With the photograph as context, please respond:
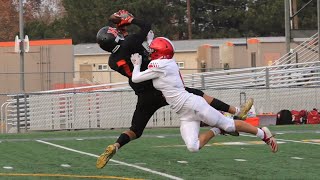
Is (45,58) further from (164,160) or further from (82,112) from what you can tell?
(164,160)

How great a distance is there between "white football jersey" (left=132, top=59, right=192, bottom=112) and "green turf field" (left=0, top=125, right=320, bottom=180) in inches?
42.1

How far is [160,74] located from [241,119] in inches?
60.4

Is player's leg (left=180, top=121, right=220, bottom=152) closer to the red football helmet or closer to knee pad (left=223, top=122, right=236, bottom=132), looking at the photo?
knee pad (left=223, top=122, right=236, bottom=132)

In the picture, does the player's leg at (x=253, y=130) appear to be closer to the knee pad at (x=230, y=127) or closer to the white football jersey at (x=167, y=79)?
the knee pad at (x=230, y=127)

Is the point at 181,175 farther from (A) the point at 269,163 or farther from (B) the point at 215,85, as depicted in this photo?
(B) the point at 215,85

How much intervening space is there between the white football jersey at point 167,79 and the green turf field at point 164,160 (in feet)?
3.51

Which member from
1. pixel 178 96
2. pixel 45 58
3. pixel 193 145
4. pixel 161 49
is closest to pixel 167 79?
pixel 178 96

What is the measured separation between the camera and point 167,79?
1101cm

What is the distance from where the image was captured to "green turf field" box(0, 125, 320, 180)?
11.6 metres

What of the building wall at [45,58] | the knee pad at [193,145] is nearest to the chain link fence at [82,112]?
the building wall at [45,58]

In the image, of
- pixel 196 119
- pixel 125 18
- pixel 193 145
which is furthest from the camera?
pixel 125 18

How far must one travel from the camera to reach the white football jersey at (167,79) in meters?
11.0

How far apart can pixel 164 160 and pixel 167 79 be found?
2873mm

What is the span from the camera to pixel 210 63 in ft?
154
